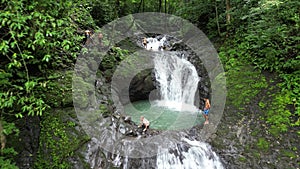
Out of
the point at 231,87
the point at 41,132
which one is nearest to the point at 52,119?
the point at 41,132

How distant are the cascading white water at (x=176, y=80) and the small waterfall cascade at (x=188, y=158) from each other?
15.2 ft

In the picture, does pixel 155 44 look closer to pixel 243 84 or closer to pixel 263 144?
pixel 243 84

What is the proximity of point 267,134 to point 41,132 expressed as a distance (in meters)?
7.52

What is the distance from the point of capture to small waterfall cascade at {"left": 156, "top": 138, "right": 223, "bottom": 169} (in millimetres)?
6473

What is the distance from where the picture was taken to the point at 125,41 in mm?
15633

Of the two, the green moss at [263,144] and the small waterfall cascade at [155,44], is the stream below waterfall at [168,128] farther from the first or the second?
the small waterfall cascade at [155,44]

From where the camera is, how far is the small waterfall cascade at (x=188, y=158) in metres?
6.47

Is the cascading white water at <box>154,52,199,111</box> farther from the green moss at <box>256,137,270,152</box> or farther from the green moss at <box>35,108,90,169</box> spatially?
the green moss at <box>35,108,90,169</box>

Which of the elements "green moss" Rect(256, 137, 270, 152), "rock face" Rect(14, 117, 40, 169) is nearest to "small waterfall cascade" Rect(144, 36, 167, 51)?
"green moss" Rect(256, 137, 270, 152)

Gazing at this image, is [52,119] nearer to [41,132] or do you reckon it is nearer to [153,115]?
[41,132]

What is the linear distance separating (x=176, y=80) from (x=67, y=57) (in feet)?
23.8

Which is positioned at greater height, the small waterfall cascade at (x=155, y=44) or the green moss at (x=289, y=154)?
the small waterfall cascade at (x=155, y=44)

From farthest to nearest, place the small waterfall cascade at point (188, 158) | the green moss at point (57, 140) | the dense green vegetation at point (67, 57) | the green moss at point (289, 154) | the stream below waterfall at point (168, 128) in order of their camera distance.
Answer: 1. the small waterfall cascade at point (188, 158)
2. the stream below waterfall at point (168, 128)
3. the green moss at point (289, 154)
4. the green moss at point (57, 140)
5. the dense green vegetation at point (67, 57)

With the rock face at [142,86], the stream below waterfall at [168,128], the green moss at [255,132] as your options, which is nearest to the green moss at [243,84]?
the green moss at [255,132]
